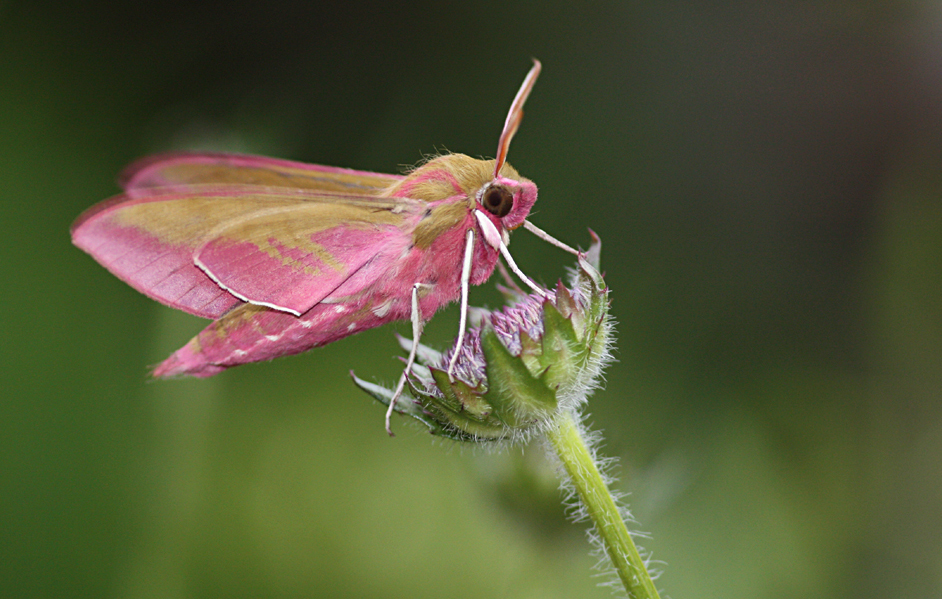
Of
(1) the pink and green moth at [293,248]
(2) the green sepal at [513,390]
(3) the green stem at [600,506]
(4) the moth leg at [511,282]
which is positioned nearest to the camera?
(3) the green stem at [600,506]

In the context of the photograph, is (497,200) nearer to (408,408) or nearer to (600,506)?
(408,408)

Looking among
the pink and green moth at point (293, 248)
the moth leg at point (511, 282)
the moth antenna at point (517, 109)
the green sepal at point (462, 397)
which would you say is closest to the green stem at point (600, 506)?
the green sepal at point (462, 397)

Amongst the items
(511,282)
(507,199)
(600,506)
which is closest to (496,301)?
(511,282)

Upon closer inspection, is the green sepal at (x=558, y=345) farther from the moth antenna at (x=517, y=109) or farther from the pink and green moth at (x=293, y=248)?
the moth antenna at (x=517, y=109)

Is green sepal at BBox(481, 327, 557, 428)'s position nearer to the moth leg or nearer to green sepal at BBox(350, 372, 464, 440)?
green sepal at BBox(350, 372, 464, 440)

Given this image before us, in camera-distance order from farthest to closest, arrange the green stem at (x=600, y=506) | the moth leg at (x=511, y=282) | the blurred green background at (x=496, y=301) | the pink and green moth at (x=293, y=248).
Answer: the blurred green background at (x=496, y=301), the moth leg at (x=511, y=282), the pink and green moth at (x=293, y=248), the green stem at (x=600, y=506)

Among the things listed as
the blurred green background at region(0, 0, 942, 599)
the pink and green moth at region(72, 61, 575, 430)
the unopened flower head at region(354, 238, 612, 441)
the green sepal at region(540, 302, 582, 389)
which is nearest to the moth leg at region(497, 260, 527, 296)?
the pink and green moth at region(72, 61, 575, 430)

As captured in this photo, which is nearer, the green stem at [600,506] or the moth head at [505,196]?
the green stem at [600,506]
